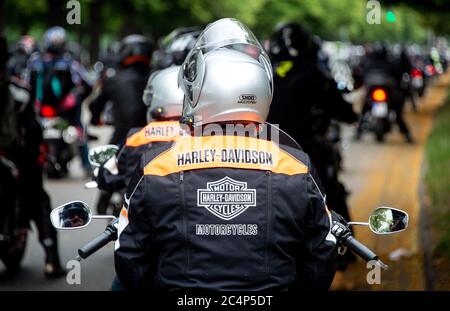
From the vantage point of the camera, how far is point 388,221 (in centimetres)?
390

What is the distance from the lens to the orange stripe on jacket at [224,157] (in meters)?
3.70

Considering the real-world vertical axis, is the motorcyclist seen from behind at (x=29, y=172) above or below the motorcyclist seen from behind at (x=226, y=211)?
above

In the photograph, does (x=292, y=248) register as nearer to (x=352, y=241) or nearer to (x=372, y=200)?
(x=352, y=241)

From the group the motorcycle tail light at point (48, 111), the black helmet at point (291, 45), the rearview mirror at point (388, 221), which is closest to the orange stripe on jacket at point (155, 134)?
the rearview mirror at point (388, 221)

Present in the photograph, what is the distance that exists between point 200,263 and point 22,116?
16.7ft

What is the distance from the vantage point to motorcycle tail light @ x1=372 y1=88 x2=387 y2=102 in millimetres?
21594

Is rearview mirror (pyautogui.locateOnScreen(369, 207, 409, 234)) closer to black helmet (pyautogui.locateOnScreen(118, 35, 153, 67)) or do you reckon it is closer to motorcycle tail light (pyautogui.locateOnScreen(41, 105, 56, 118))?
black helmet (pyautogui.locateOnScreen(118, 35, 153, 67))

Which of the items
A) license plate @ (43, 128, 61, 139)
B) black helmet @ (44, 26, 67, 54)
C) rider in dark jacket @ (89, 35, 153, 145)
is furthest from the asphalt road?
black helmet @ (44, 26, 67, 54)

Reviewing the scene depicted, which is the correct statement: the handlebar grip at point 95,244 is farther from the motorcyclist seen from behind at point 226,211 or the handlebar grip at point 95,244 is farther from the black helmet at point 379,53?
the black helmet at point 379,53

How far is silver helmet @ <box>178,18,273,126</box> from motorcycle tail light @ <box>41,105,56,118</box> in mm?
11247

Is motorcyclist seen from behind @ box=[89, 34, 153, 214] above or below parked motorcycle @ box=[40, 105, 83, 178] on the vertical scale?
below

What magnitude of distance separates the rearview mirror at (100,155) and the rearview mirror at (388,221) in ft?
5.84

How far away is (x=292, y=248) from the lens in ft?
12.2
